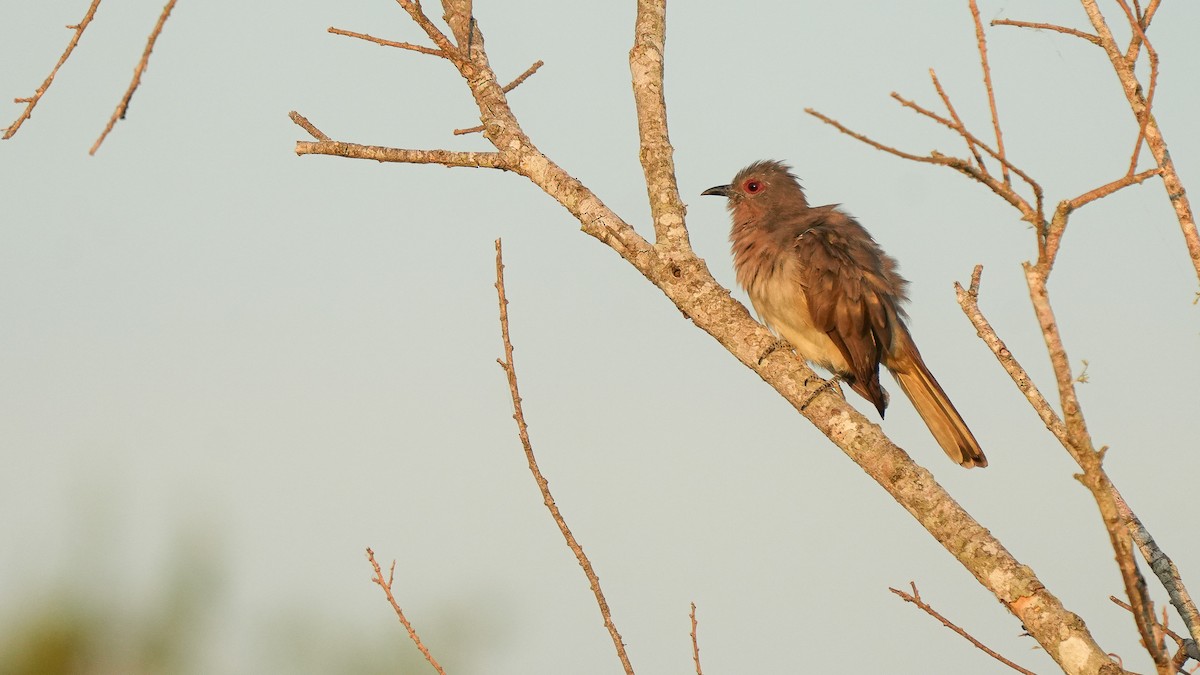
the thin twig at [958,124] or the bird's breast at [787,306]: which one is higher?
the bird's breast at [787,306]

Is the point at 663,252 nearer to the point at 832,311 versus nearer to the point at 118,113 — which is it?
Result: the point at 832,311

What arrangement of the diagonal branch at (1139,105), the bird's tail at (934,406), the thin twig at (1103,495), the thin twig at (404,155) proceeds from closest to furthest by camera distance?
the thin twig at (1103,495) → the diagonal branch at (1139,105) → the thin twig at (404,155) → the bird's tail at (934,406)

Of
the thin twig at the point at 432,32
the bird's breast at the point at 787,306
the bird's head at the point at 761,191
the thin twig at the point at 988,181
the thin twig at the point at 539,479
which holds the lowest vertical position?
the thin twig at the point at 539,479

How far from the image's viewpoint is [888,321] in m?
6.10

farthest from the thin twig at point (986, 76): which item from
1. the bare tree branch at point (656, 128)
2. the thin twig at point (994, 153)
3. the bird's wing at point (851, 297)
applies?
the bird's wing at point (851, 297)

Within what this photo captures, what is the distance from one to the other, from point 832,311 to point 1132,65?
232 cm

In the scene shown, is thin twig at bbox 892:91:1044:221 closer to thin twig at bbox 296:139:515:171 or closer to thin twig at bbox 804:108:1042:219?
thin twig at bbox 804:108:1042:219

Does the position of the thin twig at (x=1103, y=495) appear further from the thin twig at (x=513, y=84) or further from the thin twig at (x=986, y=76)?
the thin twig at (x=513, y=84)

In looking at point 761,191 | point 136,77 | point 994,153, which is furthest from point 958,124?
point 761,191

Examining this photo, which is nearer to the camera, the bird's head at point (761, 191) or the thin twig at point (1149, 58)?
the thin twig at point (1149, 58)

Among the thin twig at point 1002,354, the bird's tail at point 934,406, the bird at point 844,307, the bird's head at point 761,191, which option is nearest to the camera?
the thin twig at point 1002,354

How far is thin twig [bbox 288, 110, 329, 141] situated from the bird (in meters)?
2.61

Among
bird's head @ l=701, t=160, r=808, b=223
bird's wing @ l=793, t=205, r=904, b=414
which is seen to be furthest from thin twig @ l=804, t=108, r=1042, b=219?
bird's head @ l=701, t=160, r=808, b=223

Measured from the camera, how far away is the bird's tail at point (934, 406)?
5.80m
